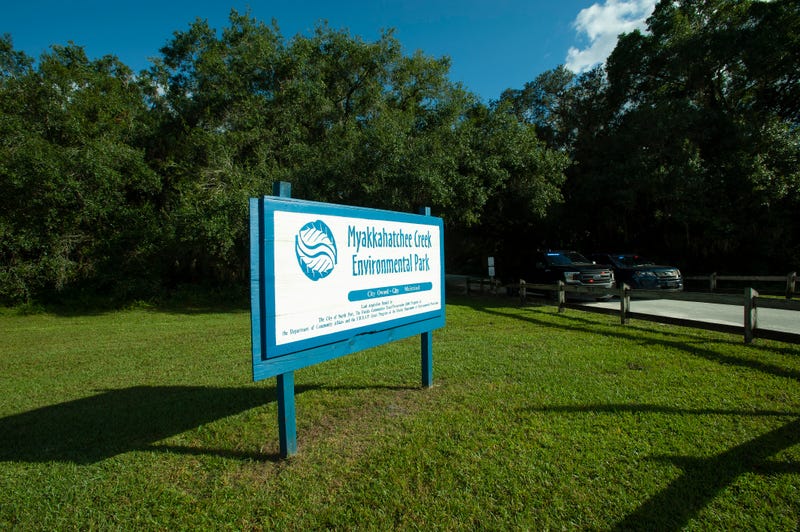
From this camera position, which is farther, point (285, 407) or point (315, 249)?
point (315, 249)

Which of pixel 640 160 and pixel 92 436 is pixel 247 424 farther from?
pixel 640 160

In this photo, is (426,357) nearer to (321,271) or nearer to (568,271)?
(321,271)

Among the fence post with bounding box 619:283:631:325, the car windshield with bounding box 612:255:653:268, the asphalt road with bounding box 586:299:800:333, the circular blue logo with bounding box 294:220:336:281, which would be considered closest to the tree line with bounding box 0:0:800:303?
the car windshield with bounding box 612:255:653:268

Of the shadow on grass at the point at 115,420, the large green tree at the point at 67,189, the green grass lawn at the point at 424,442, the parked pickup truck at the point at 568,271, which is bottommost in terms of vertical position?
the shadow on grass at the point at 115,420

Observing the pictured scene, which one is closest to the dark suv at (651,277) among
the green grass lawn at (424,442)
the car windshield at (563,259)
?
the car windshield at (563,259)

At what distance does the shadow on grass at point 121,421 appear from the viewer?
142 inches

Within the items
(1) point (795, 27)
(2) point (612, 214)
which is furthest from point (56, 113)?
(1) point (795, 27)

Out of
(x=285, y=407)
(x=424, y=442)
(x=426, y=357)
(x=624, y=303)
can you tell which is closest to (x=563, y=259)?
(x=624, y=303)

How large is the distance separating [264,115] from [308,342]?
15566 millimetres

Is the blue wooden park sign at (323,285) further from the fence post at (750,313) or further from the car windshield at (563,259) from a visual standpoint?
the car windshield at (563,259)

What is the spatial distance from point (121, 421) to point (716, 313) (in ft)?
39.8

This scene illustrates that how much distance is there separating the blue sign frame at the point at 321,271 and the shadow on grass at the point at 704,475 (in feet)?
8.23

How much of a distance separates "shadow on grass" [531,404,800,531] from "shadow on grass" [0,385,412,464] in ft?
9.16

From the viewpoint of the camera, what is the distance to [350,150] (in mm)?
13758
